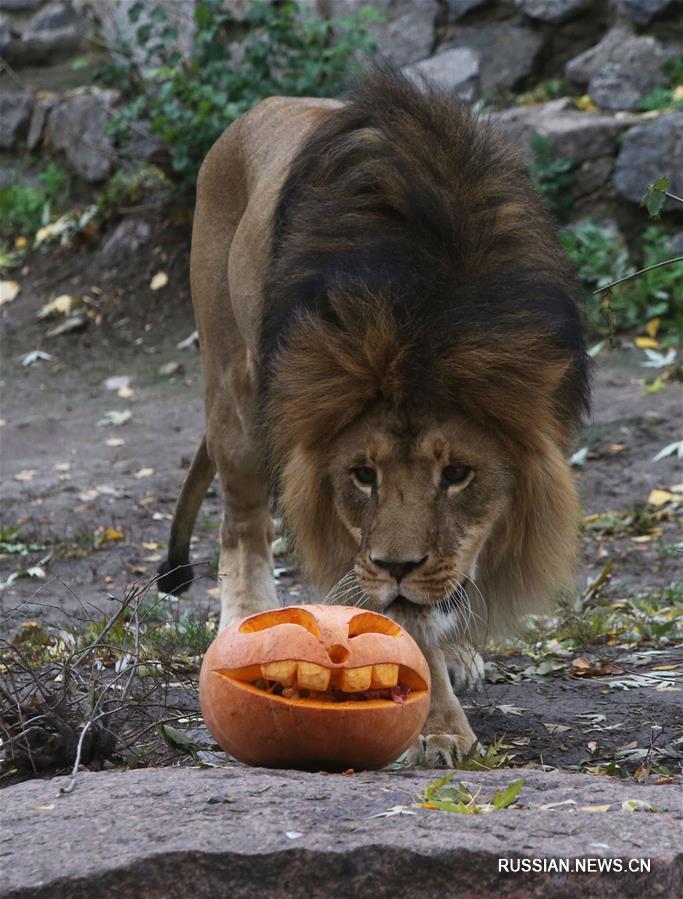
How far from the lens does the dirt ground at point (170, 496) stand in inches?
153

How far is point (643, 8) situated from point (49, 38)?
6213 millimetres

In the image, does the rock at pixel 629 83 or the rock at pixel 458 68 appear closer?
the rock at pixel 629 83

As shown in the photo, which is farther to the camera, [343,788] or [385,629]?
[385,629]

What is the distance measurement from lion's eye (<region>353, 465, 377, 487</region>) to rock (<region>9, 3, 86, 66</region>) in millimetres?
10762

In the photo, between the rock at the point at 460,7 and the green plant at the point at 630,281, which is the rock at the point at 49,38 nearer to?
the rock at the point at 460,7

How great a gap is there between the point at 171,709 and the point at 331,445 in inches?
32.0

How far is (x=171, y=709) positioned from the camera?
3613mm

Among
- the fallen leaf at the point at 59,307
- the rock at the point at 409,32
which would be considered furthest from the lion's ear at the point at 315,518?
the fallen leaf at the point at 59,307

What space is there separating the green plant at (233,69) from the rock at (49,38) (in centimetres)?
259

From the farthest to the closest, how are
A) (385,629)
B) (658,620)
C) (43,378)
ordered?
1. (43,378)
2. (658,620)
3. (385,629)

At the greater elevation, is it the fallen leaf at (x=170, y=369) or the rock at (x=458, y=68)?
the rock at (x=458, y=68)

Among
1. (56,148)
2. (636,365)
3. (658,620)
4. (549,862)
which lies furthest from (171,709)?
(56,148)

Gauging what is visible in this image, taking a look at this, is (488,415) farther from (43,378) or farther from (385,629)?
(43,378)

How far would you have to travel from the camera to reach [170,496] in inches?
317
